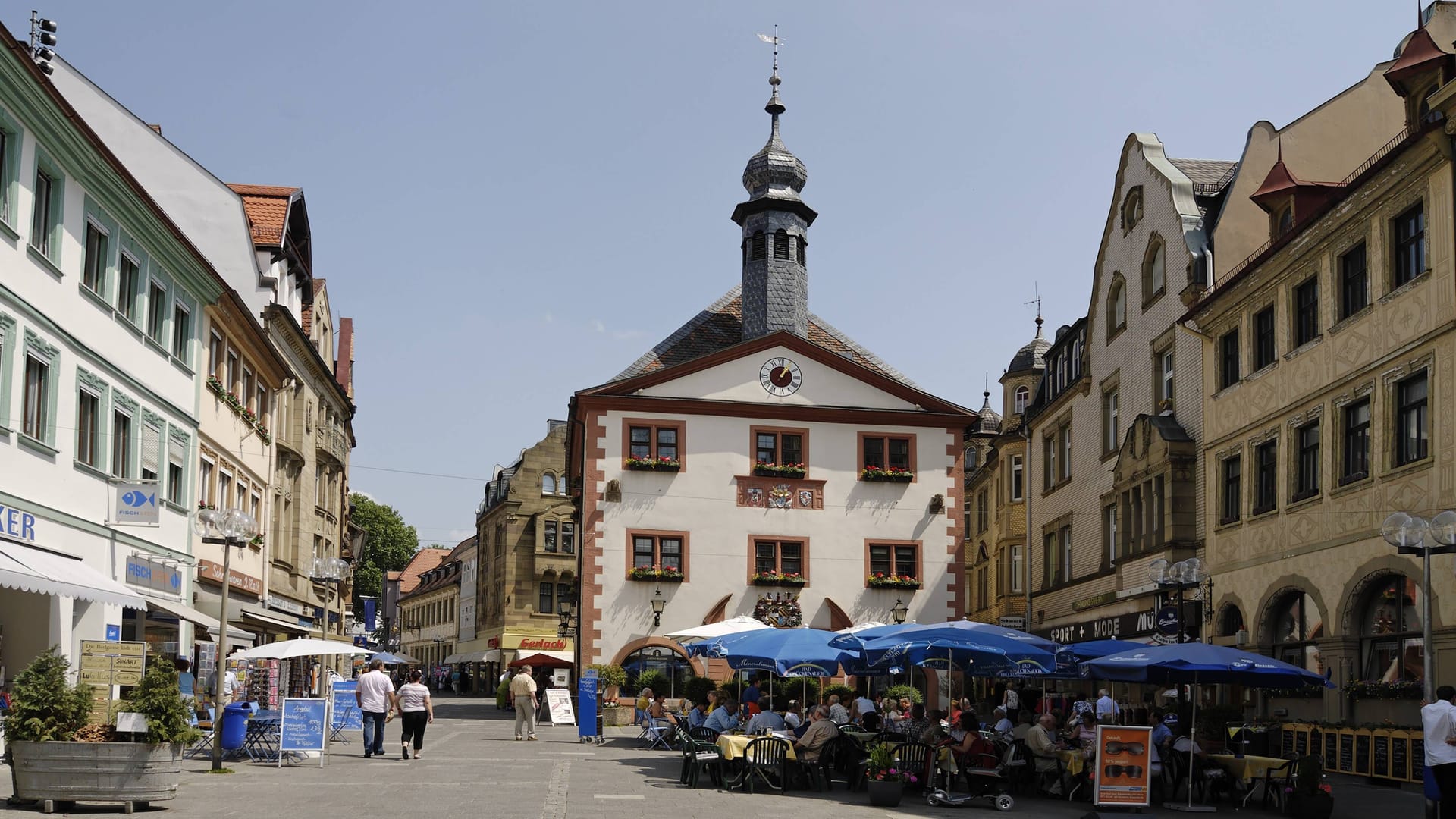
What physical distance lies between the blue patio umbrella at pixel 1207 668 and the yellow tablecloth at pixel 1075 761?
135 cm

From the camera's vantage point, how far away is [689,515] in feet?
150

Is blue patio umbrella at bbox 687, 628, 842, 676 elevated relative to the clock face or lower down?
lower down

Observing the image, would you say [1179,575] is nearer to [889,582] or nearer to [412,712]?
[412,712]

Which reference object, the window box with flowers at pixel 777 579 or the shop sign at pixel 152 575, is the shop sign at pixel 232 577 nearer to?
the shop sign at pixel 152 575

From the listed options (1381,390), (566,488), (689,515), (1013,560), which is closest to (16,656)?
(1381,390)

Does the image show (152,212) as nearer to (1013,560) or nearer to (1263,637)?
(1263,637)

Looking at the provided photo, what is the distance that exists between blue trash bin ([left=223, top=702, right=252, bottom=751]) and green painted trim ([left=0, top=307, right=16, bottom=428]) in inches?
226

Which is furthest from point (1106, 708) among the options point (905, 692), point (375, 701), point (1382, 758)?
point (375, 701)

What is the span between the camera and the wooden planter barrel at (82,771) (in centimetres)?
1541

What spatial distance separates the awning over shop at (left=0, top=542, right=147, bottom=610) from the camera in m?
18.2

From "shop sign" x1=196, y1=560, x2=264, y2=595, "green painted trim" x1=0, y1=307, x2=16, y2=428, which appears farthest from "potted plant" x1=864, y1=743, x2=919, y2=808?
"shop sign" x1=196, y1=560, x2=264, y2=595

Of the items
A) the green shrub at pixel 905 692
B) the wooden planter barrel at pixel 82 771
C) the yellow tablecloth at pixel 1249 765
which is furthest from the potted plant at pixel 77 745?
the green shrub at pixel 905 692

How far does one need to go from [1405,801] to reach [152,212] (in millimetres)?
21707

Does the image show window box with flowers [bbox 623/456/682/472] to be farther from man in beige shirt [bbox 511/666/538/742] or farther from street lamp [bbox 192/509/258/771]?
street lamp [bbox 192/509/258/771]
